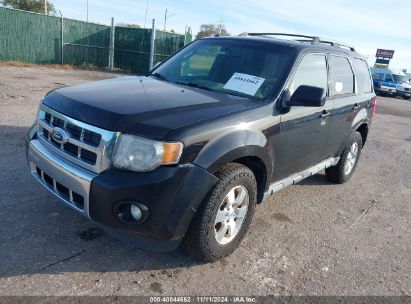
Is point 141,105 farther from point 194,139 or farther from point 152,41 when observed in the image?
point 152,41

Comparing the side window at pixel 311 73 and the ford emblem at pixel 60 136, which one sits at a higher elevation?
the side window at pixel 311 73

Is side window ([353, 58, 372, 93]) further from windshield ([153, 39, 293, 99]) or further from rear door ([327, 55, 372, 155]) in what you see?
windshield ([153, 39, 293, 99])

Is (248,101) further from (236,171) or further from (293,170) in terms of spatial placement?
(293,170)

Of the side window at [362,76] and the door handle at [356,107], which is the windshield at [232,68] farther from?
the side window at [362,76]

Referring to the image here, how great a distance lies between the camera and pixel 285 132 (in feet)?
12.1

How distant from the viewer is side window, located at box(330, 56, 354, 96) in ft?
15.0

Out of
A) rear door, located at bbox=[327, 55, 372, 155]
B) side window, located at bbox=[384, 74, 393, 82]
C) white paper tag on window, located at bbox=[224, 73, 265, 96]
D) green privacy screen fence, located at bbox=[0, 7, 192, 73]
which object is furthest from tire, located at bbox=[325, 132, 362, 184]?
side window, located at bbox=[384, 74, 393, 82]

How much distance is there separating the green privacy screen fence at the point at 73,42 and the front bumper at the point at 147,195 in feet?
55.0

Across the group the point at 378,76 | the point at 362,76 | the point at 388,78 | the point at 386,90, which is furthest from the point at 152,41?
the point at 388,78

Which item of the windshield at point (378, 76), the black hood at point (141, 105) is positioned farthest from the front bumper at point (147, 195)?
the windshield at point (378, 76)

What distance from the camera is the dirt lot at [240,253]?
9.56ft

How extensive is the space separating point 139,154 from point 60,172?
2.24ft

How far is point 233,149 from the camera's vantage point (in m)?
3.05

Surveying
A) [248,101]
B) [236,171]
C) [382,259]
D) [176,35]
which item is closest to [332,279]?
[382,259]
